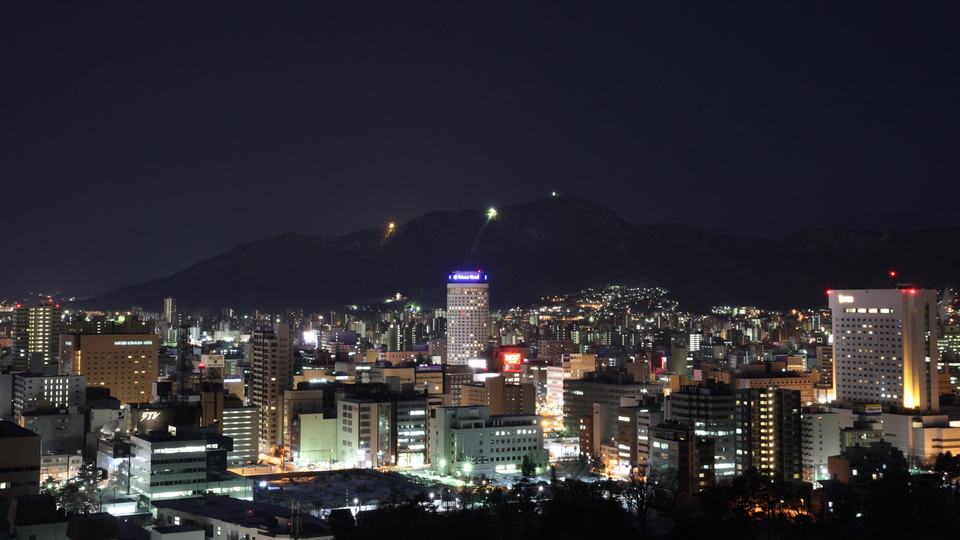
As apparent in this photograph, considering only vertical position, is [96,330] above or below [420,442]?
above

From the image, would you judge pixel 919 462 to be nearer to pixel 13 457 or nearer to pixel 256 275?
pixel 13 457

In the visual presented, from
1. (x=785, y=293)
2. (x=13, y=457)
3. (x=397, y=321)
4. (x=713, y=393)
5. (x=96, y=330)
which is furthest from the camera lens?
(x=785, y=293)

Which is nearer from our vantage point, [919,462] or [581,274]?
[919,462]

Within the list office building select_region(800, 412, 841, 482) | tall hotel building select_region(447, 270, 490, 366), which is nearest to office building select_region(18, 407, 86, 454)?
office building select_region(800, 412, 841, 482)

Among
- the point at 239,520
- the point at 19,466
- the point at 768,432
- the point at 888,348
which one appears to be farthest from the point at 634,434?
the point at 19,466

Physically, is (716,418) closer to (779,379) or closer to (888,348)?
(888,348)

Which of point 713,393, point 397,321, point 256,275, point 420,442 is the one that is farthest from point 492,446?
point 256,275

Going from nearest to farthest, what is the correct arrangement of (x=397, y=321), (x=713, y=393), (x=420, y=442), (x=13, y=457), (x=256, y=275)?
(x=13, y=457) → (x=713, y=393) → (x=420, y=442) → (x=397, y=321) → (x=256, y=275)

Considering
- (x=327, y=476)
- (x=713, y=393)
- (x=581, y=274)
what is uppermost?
(x=581, y=274)
